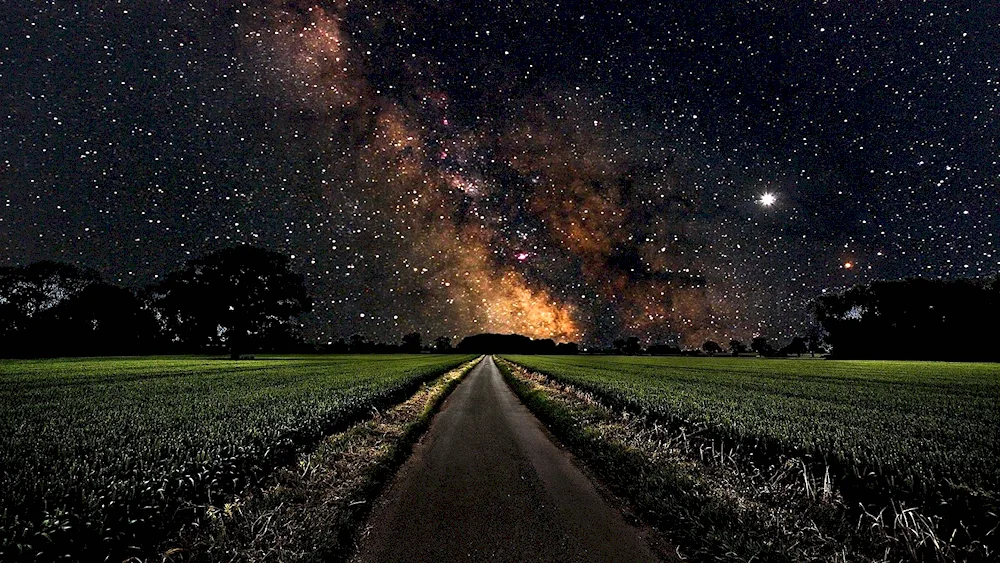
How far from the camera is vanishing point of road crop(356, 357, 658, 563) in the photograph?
4.64 m

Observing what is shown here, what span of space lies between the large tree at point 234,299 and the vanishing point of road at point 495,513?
203 feet

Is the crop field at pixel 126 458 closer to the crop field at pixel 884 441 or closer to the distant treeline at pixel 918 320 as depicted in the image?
the crop field at pixel 884 441

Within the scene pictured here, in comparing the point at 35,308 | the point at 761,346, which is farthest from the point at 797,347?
the point at 35,308

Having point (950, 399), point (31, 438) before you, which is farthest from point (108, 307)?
point (950, 399)

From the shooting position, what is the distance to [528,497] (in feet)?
21.0

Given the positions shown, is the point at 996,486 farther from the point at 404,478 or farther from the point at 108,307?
the point at 108,307

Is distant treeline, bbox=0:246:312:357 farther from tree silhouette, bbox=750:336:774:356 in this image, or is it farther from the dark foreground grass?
tree silhouette, bbox=750:336:774:356

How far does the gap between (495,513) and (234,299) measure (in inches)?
2642

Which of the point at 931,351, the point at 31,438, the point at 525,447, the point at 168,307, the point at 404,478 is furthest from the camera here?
the point at 931,351

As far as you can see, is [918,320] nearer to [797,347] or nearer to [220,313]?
[797,347]

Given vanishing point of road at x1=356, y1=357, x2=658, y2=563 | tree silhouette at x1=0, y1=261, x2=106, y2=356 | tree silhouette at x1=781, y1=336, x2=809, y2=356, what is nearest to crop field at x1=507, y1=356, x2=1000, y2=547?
vanishing point of road at x1=356, y1=357, x2=658, y2=563

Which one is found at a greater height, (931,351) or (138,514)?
(138,514)

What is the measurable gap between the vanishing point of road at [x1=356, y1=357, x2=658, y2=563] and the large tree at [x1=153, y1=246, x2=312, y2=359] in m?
62.0

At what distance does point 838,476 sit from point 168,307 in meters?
76.1
